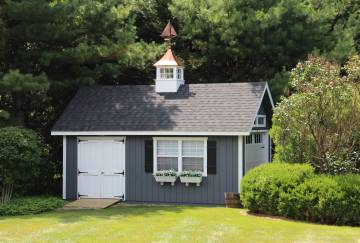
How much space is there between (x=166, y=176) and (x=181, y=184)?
1.90 feet

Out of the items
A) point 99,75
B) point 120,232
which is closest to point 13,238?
point 120,232

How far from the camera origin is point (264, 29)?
25.8 meters

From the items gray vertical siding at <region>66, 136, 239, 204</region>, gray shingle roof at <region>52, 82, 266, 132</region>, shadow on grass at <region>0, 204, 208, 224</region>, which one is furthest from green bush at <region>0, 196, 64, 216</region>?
gray shingle roof at <region>52, 82, 266, 132</region>

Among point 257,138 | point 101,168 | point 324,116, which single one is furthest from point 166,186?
point 324,116

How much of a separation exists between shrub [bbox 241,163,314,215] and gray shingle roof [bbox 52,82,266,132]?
207cm

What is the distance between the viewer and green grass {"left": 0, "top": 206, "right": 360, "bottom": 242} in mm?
13102

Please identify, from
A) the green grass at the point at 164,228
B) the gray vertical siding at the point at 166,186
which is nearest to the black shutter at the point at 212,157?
the gray vertical siding at the point at 166,186

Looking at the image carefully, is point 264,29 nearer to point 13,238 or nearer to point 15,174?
point 15,174

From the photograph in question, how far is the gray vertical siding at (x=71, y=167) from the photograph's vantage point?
20.9m

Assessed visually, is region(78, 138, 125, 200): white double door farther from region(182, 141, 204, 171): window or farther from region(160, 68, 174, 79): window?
region(160, 68, 174, 79): window

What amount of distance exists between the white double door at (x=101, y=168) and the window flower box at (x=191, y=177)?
226cm

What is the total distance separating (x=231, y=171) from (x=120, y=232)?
605 centimetres

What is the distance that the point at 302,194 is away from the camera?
51.7ft

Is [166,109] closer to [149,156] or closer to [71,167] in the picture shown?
[149,156]
